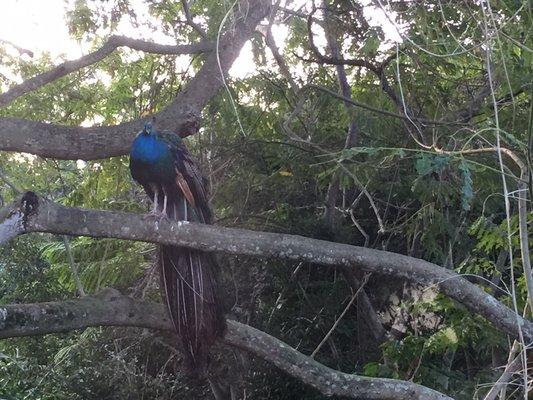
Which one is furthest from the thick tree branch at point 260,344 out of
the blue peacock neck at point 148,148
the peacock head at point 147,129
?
the peacock head at point 147,129

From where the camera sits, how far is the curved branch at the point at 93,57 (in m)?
3.94

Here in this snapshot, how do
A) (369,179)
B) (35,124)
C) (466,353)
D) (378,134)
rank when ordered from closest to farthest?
(35,124), (369,179), (378,134), (466,353)

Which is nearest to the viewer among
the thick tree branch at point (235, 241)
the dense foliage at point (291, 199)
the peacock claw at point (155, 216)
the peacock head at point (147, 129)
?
the thick tree branch at point (235, 241)

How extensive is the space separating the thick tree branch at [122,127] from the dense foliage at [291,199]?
0.60 metres

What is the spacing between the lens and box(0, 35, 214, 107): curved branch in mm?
3941

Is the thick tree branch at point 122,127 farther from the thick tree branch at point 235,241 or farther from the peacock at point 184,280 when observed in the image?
the thick tree branch at point 235,241

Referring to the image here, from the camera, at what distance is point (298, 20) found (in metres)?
5.61

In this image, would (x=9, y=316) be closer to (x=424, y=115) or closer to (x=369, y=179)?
(x=369, y=179)

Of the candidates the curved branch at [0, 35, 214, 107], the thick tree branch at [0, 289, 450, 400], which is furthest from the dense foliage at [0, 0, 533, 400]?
the thick tree branch at [0, 289, 450, 400]

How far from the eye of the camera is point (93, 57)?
14.0 feet

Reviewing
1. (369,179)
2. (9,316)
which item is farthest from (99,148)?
(369,179)

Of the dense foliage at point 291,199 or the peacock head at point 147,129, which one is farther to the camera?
the dense foliage at point 291,199

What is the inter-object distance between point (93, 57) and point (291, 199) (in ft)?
8.80

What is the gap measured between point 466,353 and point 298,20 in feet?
9.78
